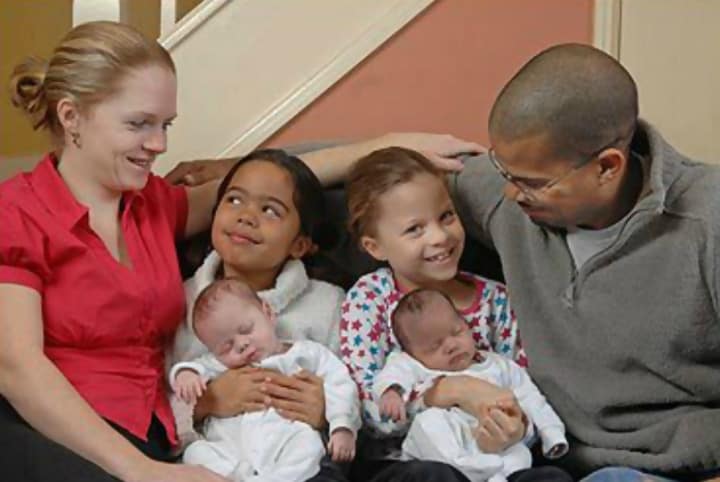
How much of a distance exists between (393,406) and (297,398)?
141mm

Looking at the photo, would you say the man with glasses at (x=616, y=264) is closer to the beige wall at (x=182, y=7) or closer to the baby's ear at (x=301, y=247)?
the baby's ear at (x=301, y=247)

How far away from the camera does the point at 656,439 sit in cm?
181

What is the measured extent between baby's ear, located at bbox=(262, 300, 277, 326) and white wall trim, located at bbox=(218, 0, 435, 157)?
33.7 inches

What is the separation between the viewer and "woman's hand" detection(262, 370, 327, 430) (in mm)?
1832

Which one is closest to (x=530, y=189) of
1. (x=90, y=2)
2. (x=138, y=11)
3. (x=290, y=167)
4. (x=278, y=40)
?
(x=290, y=167)

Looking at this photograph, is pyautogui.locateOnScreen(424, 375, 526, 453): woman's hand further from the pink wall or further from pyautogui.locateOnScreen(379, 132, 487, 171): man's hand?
the pink wall

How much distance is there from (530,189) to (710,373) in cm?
37

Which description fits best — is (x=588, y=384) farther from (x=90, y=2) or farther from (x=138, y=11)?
(x=138, y=11)

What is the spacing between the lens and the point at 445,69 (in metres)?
2.69

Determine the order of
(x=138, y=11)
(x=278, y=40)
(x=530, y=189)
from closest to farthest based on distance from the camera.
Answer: (x=530, y=189) < (x=278, y=40) < (x=138, y=11)

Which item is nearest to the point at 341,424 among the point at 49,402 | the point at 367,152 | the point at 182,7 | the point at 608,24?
the point at 49,402

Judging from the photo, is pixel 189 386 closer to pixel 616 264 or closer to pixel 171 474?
pixel 171 474

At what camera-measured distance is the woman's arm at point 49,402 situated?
168 cm

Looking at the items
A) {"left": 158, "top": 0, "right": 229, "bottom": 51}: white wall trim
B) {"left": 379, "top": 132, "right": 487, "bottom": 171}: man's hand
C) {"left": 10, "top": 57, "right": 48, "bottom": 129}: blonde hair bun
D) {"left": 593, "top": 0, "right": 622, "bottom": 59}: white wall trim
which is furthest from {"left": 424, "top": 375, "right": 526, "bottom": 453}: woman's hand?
{"left": 158, "top": 0, "right": 229, "bottom": 51}: white wall trim
